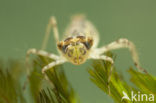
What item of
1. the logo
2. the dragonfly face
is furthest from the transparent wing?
the logo

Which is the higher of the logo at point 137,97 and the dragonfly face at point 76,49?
the dragonfly face at point 76,49

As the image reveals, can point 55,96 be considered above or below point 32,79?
below

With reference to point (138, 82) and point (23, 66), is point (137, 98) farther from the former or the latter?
point (23, 66)

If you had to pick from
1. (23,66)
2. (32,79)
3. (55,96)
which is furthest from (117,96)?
(23,66)

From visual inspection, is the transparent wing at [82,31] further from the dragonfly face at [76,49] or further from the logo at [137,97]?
the logo at [137,97]

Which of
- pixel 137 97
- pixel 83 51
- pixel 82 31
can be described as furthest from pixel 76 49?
pixel 137 97

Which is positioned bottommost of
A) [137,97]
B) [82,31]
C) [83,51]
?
[137,97]

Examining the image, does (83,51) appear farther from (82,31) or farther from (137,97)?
(137,97)

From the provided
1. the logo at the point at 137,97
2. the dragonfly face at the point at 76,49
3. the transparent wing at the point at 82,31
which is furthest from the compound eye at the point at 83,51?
the logo at the point at 137,97
